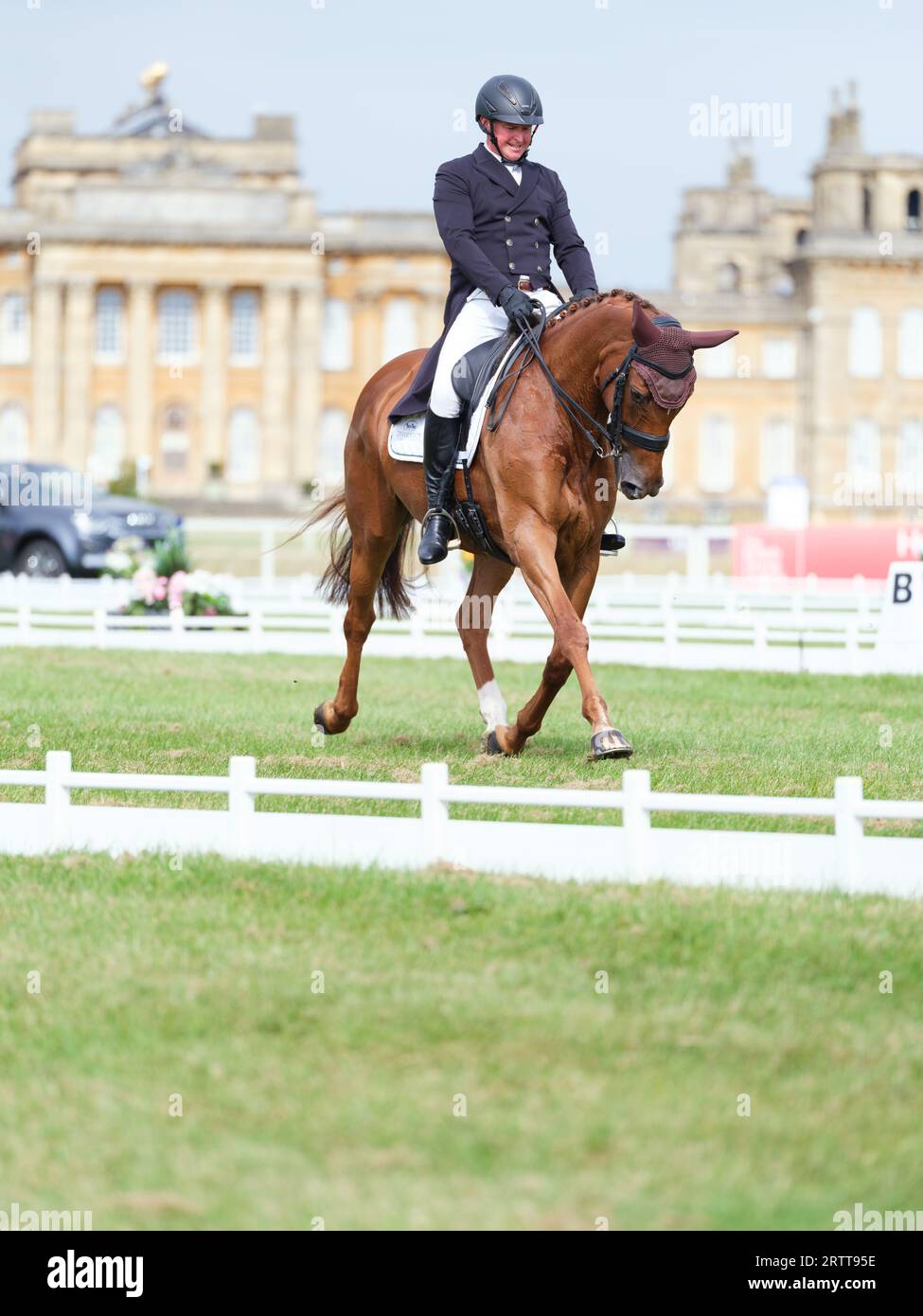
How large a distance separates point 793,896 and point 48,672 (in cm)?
1066

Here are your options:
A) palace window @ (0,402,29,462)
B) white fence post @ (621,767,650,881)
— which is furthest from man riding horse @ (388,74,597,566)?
palace window @ (0,402,29,462)

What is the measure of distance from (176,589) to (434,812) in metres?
14.9

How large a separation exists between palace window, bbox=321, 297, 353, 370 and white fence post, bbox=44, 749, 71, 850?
74.7 meters

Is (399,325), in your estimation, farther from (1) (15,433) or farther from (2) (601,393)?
(2) (601,393)

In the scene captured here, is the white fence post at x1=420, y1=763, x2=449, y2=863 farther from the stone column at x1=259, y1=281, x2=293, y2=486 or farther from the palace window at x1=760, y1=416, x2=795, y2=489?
the palace window at x1=760, y1=416, x2=795, y2=489

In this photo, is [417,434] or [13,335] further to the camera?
[13,335]

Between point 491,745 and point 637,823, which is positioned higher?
point 491,745

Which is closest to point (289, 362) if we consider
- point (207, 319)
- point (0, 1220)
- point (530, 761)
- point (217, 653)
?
point (207, 319)

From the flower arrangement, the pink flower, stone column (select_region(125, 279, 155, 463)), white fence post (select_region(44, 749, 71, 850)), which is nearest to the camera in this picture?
white fence post (select_region(44, 749, 71, 850))

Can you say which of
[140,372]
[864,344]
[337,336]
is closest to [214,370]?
[140,372]

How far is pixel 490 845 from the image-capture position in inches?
294

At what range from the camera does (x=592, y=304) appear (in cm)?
945

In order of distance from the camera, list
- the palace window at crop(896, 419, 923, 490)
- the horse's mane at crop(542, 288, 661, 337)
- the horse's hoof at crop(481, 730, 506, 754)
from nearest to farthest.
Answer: the horse's mane at crop(542, 288, 661, 337) → the horse's hoof at crop(481, 730, 506, 754) → the palace window at crop(896, 419, 923, 490)

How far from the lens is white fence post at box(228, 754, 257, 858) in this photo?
7.65 m
